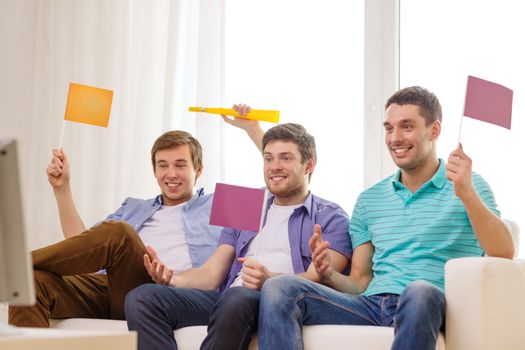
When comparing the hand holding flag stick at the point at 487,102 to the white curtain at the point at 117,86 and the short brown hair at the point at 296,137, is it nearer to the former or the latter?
the short brown hair at the point at 296,137

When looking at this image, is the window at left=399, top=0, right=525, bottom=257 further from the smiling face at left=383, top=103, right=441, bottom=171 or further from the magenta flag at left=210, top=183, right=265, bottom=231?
the magenta flag at left=210, top=183, right=265, bottom=231

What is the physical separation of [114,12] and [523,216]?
2.15 m

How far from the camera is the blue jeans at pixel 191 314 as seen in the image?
222 centimetres

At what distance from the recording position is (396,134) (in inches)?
97.3

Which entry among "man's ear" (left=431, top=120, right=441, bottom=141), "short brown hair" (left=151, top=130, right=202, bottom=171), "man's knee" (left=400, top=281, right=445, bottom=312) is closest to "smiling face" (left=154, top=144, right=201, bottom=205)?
"short brown hair" (left=151, top=130, right=202, bottom=171)

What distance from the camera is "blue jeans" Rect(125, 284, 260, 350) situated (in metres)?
2.22

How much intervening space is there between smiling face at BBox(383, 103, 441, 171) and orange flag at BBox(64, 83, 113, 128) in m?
1.07

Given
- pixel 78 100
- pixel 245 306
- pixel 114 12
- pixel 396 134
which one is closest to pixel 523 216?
pixel 396 134

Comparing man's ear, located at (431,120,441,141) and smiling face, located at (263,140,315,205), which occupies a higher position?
man's ear, located at (431,120,441,141)

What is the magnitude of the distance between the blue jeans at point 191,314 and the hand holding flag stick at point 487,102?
0.80m

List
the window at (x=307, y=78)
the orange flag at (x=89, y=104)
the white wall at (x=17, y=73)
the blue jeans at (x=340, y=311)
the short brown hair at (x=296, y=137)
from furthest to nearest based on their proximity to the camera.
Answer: the white wall at (x=17, y=73) < the window at (x=307, y=78) < the orange flag at (x=89, y=104) < the short brown hair at (x=296, y=137) < the blue jeans at (x=340, y=311)

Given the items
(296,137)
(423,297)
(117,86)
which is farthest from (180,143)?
(423,297)

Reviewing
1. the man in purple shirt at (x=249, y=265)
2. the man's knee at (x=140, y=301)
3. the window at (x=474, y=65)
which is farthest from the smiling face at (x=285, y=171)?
the window at (x=474, y=65)

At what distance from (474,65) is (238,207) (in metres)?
1.32
